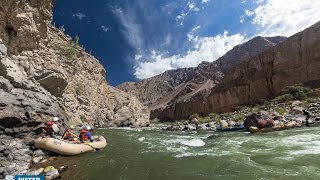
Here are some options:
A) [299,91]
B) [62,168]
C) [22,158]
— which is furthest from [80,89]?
[299,91]

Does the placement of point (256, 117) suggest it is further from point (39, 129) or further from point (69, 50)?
point (69, 50)

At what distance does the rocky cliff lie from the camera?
728 inches

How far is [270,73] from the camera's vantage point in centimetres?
7588

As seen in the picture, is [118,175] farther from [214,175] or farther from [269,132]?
[269,132]

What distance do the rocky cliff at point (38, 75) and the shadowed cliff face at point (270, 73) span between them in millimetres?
35837

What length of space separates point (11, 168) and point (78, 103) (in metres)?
34.6

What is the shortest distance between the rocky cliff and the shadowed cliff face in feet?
118

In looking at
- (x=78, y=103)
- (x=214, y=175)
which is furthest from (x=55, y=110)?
(x=78, y=103)

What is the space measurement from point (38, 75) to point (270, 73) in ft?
204

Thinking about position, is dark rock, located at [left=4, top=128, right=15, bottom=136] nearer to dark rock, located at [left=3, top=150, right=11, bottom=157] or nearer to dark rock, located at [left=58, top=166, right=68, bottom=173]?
dark rock, located at [left=3, top=150, right=11, bottom=157]

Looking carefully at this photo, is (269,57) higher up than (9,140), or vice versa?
(269,57)

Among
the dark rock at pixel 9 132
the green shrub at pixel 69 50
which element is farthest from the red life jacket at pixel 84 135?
the green shrub at pixel 69 50

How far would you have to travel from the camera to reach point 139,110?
294ft

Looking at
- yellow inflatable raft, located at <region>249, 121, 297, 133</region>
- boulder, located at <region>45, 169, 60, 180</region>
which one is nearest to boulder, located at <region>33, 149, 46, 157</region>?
boulder, located at <region>45, 169, 60, 180</region>
